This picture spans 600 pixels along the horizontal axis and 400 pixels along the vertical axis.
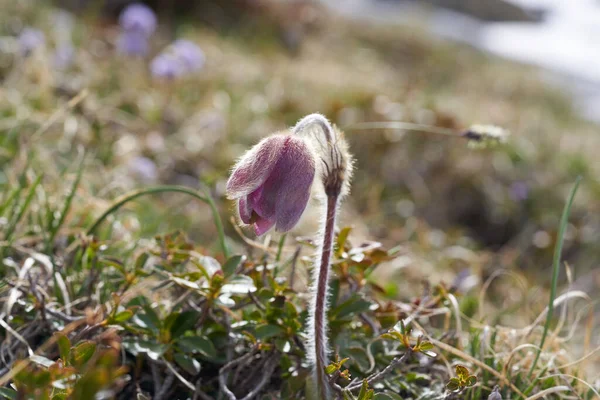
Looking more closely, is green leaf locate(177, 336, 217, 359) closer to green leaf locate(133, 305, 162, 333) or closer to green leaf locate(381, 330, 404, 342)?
green leaf locate(133, 305, 162, 333)

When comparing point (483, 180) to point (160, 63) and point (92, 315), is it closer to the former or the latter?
point (160, 63)

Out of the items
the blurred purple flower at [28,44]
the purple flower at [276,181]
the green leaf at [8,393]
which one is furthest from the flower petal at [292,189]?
the blurred purple flower at [28,44]

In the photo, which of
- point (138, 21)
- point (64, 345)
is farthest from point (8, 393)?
point (138, 21)

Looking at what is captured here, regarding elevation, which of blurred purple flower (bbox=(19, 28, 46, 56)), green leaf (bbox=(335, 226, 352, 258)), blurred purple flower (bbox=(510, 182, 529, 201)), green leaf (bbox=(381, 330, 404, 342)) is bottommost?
blurred purple flower (bbox=(510, 182, 529, 201))

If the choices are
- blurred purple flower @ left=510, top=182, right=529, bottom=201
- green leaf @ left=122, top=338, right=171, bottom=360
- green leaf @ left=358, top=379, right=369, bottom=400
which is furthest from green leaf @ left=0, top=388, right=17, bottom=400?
blurred purple flower @ left=510, top=182, right=529, bottom=201

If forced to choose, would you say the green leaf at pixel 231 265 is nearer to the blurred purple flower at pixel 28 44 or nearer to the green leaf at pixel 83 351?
the green leaf at pixel 83 351
